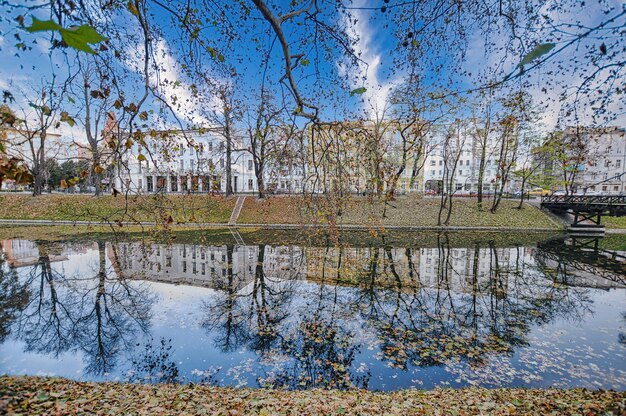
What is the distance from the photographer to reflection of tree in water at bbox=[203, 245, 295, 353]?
6645mm

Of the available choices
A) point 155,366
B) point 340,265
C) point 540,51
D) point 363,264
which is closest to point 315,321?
point 155,366

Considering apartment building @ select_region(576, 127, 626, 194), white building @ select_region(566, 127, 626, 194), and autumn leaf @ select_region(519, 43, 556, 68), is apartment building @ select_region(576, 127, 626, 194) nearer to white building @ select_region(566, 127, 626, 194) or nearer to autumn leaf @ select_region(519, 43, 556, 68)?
white building @ select_region(566, 127, 626, 194)

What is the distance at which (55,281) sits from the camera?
1022 centimetres

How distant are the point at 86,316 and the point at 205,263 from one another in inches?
230

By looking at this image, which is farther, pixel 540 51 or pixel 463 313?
pixel 463 313

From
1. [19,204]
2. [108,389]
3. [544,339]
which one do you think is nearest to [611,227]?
[544,339]

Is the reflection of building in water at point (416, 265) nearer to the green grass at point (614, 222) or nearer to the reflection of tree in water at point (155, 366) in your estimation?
the reflection of tree in water at point (155, 366)

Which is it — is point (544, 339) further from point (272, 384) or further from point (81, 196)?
point (81, 196)

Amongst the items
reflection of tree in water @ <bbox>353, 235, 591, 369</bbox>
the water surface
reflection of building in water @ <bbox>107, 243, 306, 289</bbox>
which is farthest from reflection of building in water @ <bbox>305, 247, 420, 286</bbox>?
reflection of building in water @ <bbox>107, 243, 306, 289</bbox>

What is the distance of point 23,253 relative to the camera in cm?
1425

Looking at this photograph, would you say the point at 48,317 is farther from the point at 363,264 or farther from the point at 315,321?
the point at 363,264

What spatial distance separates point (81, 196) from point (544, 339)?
40.0 meters

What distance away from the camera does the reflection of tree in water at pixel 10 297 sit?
7.16 metres

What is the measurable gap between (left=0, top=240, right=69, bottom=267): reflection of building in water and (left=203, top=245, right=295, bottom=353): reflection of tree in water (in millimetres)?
9085
